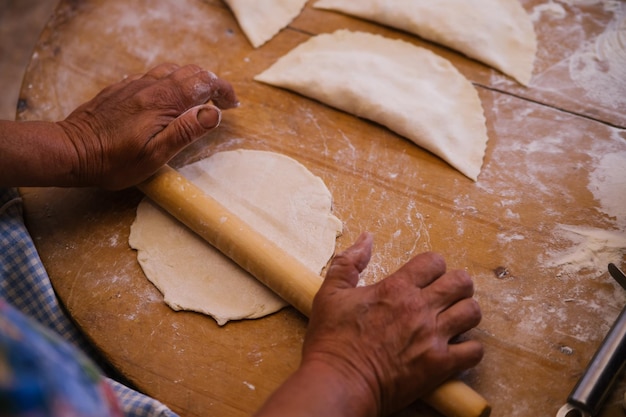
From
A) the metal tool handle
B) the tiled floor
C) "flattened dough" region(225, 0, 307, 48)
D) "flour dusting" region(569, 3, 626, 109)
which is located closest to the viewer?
the metal tool handle

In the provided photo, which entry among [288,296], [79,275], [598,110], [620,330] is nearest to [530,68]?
[598,110]

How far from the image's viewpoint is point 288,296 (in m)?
1.16

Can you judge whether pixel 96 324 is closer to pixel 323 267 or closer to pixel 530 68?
pixel 323 267

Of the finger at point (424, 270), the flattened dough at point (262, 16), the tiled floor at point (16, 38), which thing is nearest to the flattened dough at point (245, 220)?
the finger at point (424, 270)

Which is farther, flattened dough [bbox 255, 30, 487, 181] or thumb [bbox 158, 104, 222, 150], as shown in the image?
flattened dough [bbox 255, 30, 487, 181]

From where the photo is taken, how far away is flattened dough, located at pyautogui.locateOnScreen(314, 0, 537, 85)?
165 centimetres

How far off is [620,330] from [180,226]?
1039 mm

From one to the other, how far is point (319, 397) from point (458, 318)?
0.33 m

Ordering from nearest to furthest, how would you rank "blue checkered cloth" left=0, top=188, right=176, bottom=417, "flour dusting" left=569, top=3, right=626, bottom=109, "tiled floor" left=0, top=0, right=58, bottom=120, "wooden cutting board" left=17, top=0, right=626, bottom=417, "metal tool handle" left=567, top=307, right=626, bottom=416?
"metal tool handle" left=567, top=307, right=626, bottom=416 < "wooden cutting board" left=17, top=0, right=626, bottom=417 < "blue checkered cloth" left=0, top=188, right=176, bottom=417 < "flour dusting" left=569, top=3, right=626, bottom=109 < "tiled floor" left=0, top=0, right=58, bottom=120

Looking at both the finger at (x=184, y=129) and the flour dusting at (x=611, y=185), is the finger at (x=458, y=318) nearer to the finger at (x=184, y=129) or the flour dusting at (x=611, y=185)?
the flour dusting at (x=611, y=185)

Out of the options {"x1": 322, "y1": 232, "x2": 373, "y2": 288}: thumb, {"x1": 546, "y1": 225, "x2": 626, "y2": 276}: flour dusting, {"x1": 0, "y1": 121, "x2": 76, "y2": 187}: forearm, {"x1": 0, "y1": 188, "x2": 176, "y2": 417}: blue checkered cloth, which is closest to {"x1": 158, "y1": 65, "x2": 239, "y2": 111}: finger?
{"x1": 0, "y1": 121, "x2": 76, "y2": 187}: forearm

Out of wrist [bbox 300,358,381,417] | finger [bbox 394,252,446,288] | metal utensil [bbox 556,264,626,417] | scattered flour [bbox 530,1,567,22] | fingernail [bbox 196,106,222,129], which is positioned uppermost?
scattered flour [bbox 530,1,567,22]

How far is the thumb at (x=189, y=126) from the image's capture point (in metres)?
1.31

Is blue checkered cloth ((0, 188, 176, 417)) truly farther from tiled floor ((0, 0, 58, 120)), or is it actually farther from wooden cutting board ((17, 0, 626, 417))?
tiled floor ((0, 0, 58, 120))
